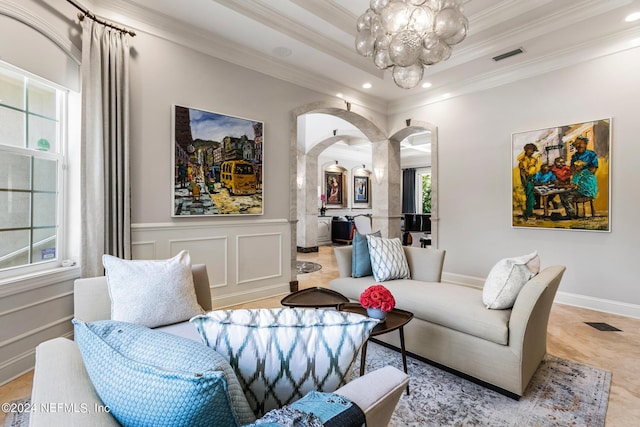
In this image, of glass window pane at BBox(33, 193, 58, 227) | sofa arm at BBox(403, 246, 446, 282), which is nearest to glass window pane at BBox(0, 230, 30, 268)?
glass window pane at BBox(33, 193, 58, 227)

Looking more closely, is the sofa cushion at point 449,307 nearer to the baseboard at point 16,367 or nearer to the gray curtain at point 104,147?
the gray curtain at point 104,147

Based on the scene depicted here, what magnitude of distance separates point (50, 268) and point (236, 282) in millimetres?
1781

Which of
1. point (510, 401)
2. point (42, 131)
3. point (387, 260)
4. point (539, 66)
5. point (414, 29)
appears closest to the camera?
point (510, 401)

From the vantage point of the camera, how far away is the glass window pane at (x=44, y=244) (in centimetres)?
247

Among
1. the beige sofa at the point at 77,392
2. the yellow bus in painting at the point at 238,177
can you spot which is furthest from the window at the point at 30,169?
the beige sofa at the point at 77,392

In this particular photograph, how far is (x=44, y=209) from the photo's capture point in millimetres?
2545

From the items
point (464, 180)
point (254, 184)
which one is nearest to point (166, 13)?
point (254, 184)

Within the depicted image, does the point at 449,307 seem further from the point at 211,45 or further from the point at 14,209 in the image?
the point at 211,45

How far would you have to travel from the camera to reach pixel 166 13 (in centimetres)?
312

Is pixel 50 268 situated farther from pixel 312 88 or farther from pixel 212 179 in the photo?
pixel 312 88

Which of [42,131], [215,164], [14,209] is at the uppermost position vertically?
[42,131]

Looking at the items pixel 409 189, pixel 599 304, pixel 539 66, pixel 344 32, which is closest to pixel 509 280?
pixel 599 304

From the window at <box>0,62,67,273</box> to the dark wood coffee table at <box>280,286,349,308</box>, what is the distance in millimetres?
2012

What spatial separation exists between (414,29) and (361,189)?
8903mm
